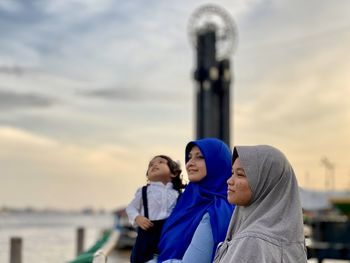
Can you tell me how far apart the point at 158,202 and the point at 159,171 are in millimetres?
193

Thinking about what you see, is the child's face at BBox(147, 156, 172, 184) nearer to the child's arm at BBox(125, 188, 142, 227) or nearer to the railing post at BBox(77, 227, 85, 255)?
the child's arm at BBox(125, 188, 142, 227)

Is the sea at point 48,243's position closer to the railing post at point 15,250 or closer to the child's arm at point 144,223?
the railing post at point 15,250

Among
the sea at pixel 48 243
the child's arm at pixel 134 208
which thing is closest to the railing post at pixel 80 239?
the sea at pixel 48 243

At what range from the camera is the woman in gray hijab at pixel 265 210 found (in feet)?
7.30

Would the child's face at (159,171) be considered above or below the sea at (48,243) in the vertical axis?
above

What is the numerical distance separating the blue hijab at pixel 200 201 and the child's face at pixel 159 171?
0.77 meters

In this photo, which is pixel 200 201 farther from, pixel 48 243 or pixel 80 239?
pixel 48 243

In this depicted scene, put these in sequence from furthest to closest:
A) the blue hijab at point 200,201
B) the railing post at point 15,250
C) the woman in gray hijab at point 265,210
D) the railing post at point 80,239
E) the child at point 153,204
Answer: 1. the railing post at point 80,239
2. the railing post at point 15,250
3. the child at point 153,204
4. the blue hijab at point 200,201
5. the woman in gray hijab at point 265,210

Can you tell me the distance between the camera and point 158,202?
142 inches

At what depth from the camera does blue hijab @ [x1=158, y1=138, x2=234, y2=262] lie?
277 cm

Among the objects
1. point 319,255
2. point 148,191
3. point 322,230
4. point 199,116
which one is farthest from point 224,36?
point 148,191

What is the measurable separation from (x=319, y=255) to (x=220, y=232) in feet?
27.8

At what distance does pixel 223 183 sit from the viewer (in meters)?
2.86

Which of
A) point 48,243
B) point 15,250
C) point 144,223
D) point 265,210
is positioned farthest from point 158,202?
point 48,243
